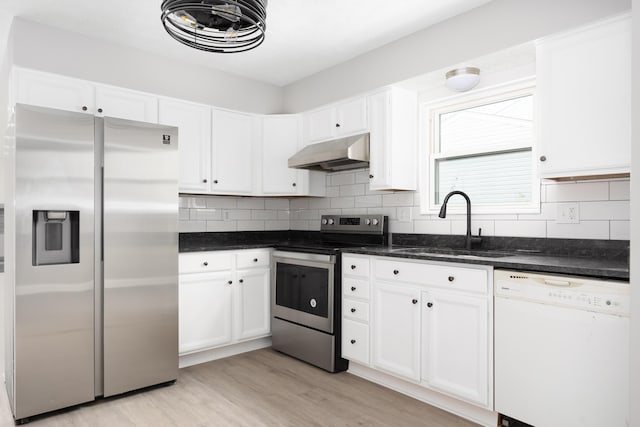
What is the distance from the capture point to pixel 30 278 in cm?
240

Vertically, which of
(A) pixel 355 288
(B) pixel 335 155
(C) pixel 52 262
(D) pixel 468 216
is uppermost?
(B) pixel 335 155

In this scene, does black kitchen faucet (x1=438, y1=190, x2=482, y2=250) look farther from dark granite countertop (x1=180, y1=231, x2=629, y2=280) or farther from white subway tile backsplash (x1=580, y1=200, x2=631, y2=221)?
white subway tile backsplash (x1=580, y1=200, x2=631, y2=221)

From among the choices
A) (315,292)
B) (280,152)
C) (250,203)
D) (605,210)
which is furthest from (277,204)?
(605,210)

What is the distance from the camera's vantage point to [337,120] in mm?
3646

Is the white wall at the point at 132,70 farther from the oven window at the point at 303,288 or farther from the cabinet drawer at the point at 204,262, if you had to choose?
the oven window at the point at 303,288

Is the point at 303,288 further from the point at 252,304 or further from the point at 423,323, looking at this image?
the point at 423,323

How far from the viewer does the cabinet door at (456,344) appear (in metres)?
2.30

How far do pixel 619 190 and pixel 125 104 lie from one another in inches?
133

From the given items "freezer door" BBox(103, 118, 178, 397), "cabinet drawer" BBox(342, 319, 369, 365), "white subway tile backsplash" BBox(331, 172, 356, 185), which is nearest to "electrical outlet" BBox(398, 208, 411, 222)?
"white subway tile backsplash" BBox(331, 172, 356, 185)

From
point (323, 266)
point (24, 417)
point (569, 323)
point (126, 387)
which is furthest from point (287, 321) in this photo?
point (569, 323)

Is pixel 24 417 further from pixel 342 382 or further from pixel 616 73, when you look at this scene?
pixel 616 73

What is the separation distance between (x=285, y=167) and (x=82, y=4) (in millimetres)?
2022

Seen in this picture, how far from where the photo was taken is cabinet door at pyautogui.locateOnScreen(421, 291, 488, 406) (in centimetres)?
230

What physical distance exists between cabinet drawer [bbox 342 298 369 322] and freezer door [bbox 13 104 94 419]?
1.68 m
